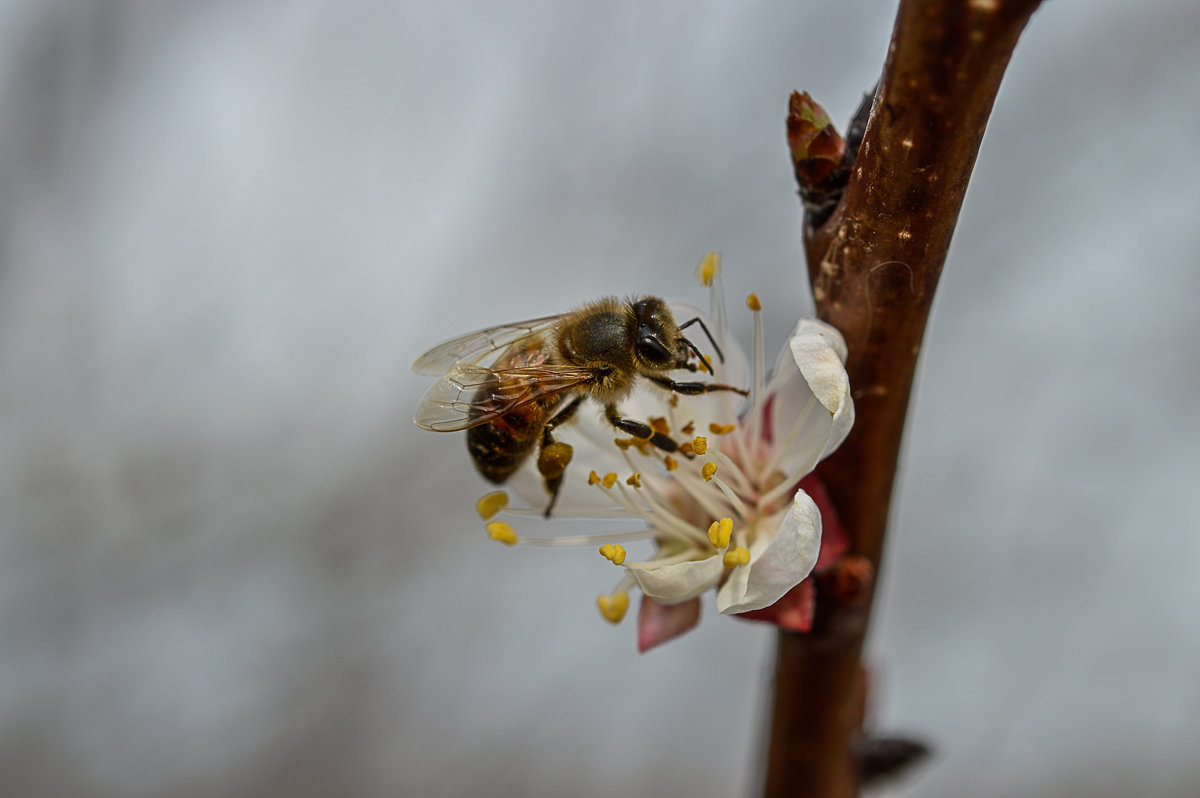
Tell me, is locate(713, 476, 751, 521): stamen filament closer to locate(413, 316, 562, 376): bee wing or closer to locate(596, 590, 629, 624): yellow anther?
locate(596, 590, 629, 624): yellow anther

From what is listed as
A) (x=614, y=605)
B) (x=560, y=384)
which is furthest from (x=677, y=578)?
(x=560, y=384)

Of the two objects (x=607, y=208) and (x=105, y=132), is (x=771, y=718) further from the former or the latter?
(x=105, y=132)

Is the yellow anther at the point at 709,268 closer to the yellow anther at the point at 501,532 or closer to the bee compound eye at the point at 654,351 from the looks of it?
the bee compound eye at the point at 654,351

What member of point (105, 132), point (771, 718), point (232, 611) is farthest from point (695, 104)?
point (771, 718)

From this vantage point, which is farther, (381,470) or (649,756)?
(649,756)

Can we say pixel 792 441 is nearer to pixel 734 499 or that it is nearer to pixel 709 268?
pixel 734 499

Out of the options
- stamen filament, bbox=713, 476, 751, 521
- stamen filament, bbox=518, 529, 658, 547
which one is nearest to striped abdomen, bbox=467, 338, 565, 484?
stamen filament, bbox=518, 529, 658, 547
